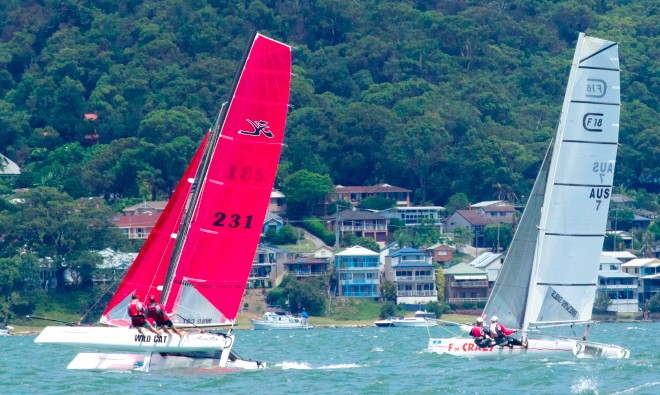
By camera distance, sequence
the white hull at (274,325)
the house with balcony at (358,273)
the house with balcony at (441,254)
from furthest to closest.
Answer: the house with balcony at (441,254) < the house with balcony at (358,273) < the white hull at (274,325)

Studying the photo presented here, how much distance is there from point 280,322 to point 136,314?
4143 centimetres

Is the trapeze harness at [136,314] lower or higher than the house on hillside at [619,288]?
higher

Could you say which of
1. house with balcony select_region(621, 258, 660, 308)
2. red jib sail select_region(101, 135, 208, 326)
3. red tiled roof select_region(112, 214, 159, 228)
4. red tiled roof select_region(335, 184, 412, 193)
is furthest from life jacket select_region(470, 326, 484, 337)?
red tiled roof select_region(335, 184, 412, 193)

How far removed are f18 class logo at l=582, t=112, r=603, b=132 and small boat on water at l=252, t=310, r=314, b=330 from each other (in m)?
36.7

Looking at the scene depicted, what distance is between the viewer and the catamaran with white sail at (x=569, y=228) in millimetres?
30688

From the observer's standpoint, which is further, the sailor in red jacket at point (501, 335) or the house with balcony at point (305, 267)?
the house with balcony at point (305, 267)

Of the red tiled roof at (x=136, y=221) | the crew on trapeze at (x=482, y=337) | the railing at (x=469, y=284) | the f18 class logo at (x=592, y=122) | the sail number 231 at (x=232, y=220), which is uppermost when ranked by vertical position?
the f18 class logo at (x=592, y=122)

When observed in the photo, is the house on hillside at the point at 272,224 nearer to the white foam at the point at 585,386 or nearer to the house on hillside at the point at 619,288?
the house on hillside at the point at 619,288

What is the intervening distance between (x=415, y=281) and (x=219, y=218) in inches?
1962

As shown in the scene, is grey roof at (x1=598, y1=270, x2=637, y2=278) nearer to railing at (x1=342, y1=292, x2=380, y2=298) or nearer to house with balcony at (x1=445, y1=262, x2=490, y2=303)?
house with balcony at (x1=445, y1=262, x2=490, y2=303)

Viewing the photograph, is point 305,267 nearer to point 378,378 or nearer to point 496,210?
point 496,210

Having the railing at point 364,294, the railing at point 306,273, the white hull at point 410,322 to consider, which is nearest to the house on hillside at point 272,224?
the railing at point 306,273

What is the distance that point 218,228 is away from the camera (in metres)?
27.1

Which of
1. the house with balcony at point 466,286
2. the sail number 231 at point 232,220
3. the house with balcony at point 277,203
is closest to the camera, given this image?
the sail number 231 at point 232,220
